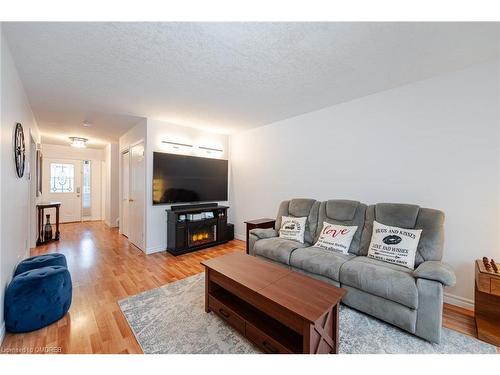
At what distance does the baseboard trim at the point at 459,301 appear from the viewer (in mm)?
2055

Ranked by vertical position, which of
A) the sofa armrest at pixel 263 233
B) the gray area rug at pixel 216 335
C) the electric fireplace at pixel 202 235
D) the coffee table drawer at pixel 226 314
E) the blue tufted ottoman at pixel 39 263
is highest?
the sofa armrest at pixel 263 233

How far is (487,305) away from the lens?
1804mm

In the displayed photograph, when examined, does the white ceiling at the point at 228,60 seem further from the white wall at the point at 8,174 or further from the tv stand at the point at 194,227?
the tv stand at the point at 194,227

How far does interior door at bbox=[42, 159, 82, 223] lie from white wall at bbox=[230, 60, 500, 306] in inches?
269

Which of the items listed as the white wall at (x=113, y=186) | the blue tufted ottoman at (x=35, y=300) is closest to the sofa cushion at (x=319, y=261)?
the blue tufted ottoman at (x=35, y=300)

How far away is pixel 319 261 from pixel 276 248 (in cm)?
57

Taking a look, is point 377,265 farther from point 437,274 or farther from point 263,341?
point 263,341

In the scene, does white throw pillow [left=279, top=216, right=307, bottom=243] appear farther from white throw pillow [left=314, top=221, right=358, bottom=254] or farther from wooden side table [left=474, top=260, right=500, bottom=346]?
wooden side table [left=474, top=260, right=500, bottom=346]

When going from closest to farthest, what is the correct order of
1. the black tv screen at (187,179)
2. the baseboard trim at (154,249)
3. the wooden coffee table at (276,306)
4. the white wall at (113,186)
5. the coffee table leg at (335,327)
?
the wooden coffee table at (276,306) → the coffee table leg at (335,327) → the baseboard trim at (154,249) → the black tv screen at (187,179) → the white wall at (113,186)

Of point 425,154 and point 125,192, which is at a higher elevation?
point 425,154

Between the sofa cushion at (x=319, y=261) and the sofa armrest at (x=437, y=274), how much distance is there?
0.62 m

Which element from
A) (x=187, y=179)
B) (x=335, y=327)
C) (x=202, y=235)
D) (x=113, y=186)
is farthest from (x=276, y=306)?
(x=113, y=186)

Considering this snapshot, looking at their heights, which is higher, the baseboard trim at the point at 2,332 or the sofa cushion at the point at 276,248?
the sofa cushion at the point at 276,248
